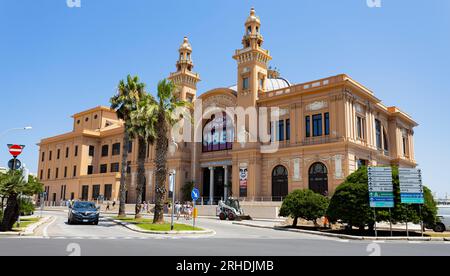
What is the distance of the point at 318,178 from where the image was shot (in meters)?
41.6

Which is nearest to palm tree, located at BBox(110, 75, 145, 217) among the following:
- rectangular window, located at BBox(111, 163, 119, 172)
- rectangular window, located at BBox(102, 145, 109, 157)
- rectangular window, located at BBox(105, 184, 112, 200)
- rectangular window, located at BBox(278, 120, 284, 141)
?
rectangular window, located at BBox(278, 120, 284, 141)

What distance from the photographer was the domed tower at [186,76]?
5831 cm

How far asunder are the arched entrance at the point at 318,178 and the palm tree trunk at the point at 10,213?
29.5m

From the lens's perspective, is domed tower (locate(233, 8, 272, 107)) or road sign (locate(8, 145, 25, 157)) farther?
domed tower (locate(233, 8, 272, 107))

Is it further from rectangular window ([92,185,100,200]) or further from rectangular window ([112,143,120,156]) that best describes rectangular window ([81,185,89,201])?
rectangular window ([112,143,120,156])

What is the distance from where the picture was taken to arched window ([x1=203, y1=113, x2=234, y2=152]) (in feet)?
172

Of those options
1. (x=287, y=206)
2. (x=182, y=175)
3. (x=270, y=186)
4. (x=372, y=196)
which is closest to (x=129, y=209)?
(x=182, y=175)

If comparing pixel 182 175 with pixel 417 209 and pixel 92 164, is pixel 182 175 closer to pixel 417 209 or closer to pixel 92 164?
pixel 92 164

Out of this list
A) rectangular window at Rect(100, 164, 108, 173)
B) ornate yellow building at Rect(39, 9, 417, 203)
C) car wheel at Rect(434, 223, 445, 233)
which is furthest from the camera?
rectangular window at Rect(100, 164, 108, 173)

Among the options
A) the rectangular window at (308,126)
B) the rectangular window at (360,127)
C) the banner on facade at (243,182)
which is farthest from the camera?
the banner on facade at (243,182)

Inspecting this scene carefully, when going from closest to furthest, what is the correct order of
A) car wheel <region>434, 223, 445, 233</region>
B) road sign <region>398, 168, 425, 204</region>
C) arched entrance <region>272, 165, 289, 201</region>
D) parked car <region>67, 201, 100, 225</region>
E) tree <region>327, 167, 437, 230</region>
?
1. road sign <region>398, 168, 425, 204</region>
2. tree <region>327, 167, 437, 230</region>
3. parked car <region>67, 201, 100, 225</region>
4. car wheel <region>434, 223, 445, 233</region>
5. arched entrance <region>272, 165, 289, 201</region>

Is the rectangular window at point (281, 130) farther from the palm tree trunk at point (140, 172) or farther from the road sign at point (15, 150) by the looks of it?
the road sign at point (15, 150)

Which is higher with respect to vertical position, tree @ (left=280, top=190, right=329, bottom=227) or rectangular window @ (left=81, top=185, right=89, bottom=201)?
rectangular window @ (left=81, top=185, right=89, bottom=201)

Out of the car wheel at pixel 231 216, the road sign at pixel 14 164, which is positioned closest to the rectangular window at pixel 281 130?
the car wheel at pixel 231 216
